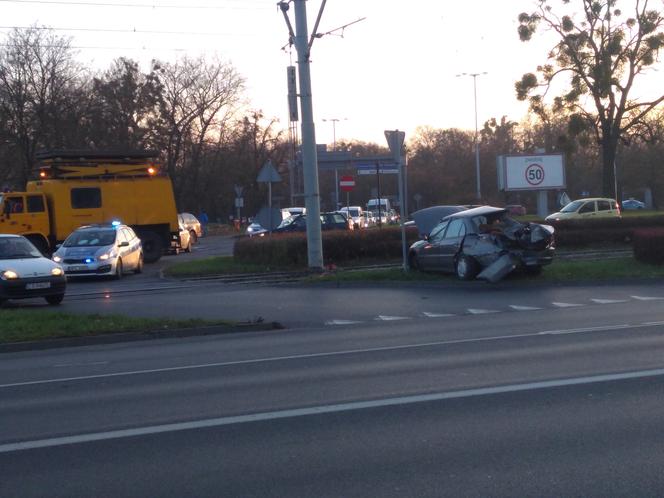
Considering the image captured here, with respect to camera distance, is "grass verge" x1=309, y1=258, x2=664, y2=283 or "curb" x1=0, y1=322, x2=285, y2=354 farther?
"grass verge" x1=309, y1=258, x2=664, y2=283

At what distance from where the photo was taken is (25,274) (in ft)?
62.5

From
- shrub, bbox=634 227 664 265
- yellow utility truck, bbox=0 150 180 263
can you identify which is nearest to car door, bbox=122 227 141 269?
yellow utility truck, bbox=0 150 180 263

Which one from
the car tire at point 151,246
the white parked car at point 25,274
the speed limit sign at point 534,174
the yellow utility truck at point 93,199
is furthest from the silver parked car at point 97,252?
the speed limit sign at point 534,174

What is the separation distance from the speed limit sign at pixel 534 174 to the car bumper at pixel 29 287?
39331 millimetres

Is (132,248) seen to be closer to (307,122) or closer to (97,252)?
(97,252)

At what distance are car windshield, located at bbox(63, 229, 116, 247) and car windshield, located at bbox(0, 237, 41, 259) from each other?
652 cm

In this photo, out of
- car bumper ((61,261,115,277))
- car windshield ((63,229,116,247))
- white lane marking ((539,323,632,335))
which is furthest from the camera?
car windshield ((63,229,116,247))

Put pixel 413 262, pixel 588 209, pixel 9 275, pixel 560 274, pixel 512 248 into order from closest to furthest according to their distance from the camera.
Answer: pixel 9 275
pixel 512 248
pixel 560 274
pixel 413 262
pixel 588 209

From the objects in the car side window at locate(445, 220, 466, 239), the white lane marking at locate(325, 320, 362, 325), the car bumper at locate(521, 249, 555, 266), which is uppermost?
the car side window at locate(445, 220, 466, 239)

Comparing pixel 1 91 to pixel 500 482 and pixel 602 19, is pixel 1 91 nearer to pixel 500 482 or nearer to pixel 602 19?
pixel 602 19

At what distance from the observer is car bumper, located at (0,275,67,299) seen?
18.8m

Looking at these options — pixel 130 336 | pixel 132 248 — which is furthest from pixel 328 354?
pixel 132 248

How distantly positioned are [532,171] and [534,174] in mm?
275

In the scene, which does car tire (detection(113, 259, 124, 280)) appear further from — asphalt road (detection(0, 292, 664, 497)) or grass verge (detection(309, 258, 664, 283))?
asphalt road (detection(0, 292, 664, 497))
